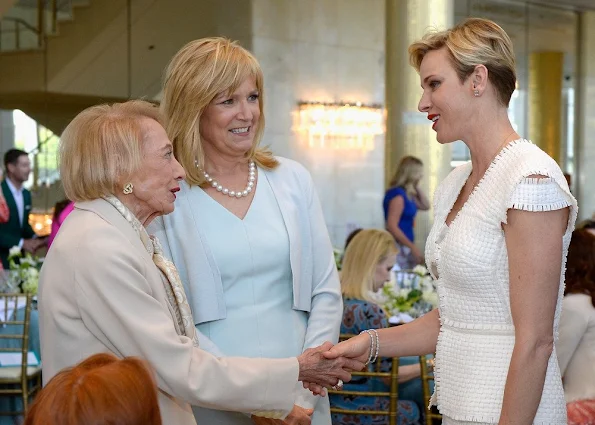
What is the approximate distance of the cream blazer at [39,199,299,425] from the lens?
2.07 m

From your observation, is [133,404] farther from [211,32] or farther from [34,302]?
[211,32]

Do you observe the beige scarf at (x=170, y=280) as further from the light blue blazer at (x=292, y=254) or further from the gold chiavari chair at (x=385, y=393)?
the gold chiavari chair at (x=385, y=393)

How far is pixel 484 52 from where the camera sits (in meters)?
2.13

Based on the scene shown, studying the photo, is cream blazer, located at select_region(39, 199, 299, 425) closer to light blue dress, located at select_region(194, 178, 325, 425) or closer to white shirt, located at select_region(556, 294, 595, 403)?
light blue dress, located at select_region(194, 178, 325, 425)

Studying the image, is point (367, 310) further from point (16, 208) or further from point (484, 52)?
point (16, 208)

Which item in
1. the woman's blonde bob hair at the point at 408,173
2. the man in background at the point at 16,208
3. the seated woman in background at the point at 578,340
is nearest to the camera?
the seated woman in background at the point at 578,340

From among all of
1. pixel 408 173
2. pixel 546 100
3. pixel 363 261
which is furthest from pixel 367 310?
pixel 546 100

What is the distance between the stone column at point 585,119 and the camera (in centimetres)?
1500

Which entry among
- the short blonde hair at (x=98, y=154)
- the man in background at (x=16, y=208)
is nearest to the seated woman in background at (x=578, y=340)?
the short blonde hair at (x=98, y=154)

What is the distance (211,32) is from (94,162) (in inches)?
343

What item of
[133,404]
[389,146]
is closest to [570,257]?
[133,404]

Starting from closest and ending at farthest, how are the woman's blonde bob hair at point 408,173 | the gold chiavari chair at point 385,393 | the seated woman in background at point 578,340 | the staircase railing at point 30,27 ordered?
1. the seated woman in background at point 578,340
2. the gold chiavari chair at point 385,393
3. the woman's blonde bob hair at point 408,173
4. the staircase railing at point 30,27

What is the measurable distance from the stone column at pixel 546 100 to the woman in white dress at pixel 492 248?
12.8m

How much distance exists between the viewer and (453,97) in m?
2.18
